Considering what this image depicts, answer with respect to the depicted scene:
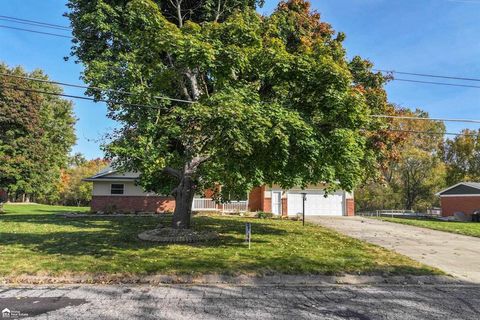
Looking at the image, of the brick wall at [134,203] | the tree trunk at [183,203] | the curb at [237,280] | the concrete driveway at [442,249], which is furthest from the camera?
the brick wall at [134,203]

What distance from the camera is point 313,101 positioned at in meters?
12.0

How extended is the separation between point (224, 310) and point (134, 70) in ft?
33.5

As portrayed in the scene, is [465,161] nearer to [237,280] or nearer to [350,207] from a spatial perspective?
[350,207]

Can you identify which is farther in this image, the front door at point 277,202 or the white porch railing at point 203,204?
the front door at point 277,202

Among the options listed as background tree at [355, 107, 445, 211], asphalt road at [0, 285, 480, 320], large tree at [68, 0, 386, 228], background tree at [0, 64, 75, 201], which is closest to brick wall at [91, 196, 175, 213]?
background tree at [0, 64, 75, 201]

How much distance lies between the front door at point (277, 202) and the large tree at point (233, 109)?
51.0ft

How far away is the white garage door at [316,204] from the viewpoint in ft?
101

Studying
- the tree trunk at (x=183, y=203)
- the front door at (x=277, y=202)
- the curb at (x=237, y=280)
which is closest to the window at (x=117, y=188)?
the front door at (x=277, y=202)

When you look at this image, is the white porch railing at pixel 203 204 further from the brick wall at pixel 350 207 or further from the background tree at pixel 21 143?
the background tree at pixel 21 143

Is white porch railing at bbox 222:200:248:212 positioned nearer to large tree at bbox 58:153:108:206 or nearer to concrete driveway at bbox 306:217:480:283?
concrete driveway at bbox 306:217:480:283

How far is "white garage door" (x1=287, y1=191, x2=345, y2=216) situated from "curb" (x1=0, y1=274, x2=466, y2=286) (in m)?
22.2

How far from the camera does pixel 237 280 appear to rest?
8344 millimetres

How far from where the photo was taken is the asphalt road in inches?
239

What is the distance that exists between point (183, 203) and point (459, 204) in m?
34.0
